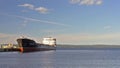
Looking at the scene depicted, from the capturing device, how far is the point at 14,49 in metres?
178

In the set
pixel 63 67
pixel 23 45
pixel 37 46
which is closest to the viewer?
pixel 63 67

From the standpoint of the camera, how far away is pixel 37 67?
2571 inches

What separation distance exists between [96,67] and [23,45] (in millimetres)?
98462

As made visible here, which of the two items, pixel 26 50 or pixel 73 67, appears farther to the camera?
pixel 26 50

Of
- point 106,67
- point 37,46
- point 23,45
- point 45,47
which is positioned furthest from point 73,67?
point 45,47

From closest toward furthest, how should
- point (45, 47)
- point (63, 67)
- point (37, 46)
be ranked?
1. point (63, 67)
2. point (37, 46)
3. point (45, 47)

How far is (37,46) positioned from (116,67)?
114 metres

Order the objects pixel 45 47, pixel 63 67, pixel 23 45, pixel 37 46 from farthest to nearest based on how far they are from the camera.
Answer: pixel 45 47, pixel 37 46, pixel 23 45, pixel 63 67

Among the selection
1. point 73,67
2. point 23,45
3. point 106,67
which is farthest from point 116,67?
point 23,45

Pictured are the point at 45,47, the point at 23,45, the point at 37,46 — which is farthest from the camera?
the point at 45,47

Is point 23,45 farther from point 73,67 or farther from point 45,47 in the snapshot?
point 73,67

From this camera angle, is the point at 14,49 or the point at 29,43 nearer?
the point at 29,43

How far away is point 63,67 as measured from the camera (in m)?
64.5

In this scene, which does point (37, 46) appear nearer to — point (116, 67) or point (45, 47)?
point (45, 47)
